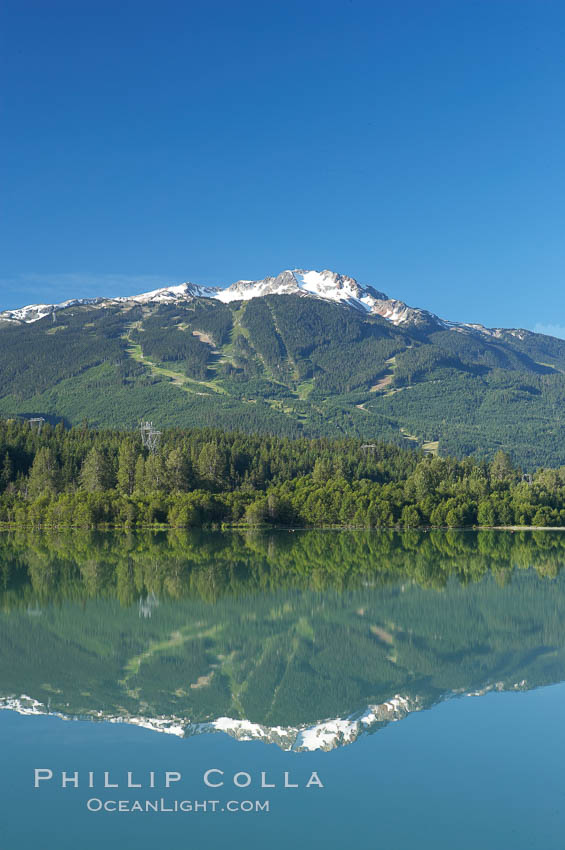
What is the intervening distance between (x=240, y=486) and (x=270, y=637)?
110 m

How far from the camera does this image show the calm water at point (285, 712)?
1628 centimetres

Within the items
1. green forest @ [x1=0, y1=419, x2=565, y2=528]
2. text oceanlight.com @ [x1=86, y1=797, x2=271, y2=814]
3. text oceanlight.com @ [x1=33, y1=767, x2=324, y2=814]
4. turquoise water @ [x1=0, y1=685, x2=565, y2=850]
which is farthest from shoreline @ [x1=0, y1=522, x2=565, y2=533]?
text oceanlight.com @ [x1=86, y1=797, x2=271, y2=814]

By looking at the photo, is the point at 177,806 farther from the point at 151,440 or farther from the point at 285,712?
the point at 151,440

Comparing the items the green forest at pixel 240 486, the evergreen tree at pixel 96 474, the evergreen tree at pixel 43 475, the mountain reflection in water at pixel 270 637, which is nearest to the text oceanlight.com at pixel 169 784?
the mountain reflection in water at pixel 270 637

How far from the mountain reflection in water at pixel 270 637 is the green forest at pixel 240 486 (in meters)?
41.3

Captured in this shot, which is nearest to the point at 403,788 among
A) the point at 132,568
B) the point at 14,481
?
the point at 132,568

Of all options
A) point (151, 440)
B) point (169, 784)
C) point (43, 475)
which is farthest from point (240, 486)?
point (169, 784)

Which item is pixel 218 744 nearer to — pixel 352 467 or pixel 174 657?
pixel 174 657

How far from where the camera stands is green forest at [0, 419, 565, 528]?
11206cm

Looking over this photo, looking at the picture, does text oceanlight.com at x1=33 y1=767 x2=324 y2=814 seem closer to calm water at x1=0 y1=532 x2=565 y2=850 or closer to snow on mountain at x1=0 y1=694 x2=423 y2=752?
calm water at x1=0 y1=532 x2=565 y2=850

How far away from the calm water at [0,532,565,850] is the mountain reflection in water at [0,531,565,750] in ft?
0.46

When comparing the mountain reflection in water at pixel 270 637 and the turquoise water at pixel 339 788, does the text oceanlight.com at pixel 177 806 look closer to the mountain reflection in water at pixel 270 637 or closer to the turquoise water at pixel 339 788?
the turquoise water at pixel 339 788

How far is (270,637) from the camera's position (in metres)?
35.2

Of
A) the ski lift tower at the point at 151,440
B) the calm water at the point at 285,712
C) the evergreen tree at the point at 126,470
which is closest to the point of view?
the calm water at the point at 285,712
